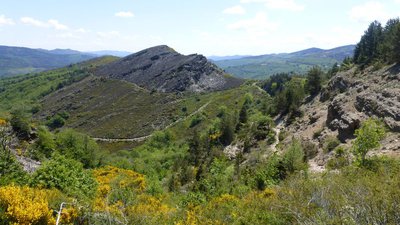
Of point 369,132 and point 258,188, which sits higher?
point 369,132

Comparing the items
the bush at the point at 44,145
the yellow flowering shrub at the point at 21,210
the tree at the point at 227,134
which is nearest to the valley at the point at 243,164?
the yellow flowering shrub at the point at 21,210

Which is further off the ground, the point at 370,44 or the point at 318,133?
the point at 370,44

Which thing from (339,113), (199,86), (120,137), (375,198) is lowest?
(120,137)

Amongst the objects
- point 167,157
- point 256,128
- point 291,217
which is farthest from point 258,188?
point 167,157

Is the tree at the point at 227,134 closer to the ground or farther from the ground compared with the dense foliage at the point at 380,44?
closer to the ground

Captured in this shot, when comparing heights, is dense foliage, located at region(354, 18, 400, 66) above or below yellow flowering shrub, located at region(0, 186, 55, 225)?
above

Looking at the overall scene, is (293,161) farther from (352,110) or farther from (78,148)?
(78,148)

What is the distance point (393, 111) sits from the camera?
42656 mm

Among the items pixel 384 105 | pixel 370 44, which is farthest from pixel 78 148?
pixel 370 44

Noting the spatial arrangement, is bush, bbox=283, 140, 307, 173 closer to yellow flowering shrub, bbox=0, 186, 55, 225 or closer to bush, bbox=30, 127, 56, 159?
yellow flowering shrub, bbox=0, 186, 55, 225

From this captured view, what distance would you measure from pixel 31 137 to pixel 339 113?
2124 inches

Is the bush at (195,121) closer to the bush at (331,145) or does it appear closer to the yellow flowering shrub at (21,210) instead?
the bush at (331,145)

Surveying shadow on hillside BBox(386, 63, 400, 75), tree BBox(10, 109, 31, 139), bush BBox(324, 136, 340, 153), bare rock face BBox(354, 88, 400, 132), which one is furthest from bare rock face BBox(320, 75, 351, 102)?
tree BBox(10, 109, 31, 139)

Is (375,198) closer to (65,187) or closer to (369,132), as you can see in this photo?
(369,132)
